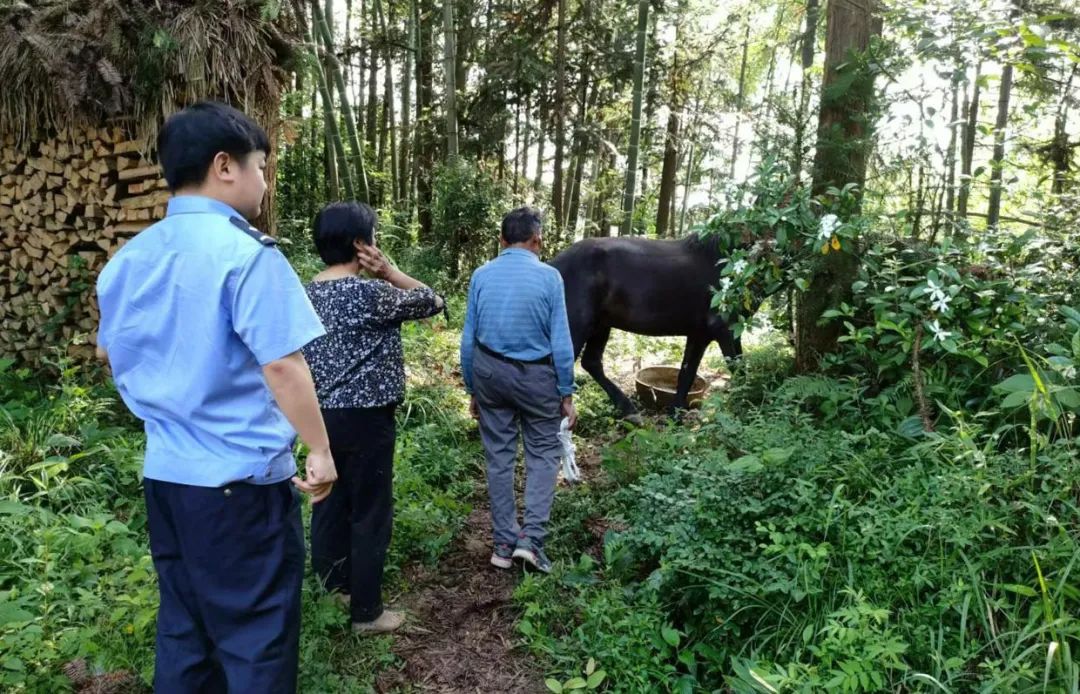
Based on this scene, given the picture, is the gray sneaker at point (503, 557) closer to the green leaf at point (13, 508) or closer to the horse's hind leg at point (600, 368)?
the green leaf at point (13, 508)

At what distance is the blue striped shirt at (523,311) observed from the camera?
338cm

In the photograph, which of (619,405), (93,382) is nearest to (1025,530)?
(619,405)

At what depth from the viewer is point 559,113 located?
397 inches

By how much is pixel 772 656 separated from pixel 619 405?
333cm

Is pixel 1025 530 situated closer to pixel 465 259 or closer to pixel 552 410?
pixel 552 410

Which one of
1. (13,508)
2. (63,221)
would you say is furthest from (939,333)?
(63,221)

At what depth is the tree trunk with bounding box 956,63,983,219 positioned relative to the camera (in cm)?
326

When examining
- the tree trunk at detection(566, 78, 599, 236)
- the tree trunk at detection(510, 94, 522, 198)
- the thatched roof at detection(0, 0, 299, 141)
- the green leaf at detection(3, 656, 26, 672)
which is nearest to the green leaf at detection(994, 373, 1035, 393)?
the green leaf at detection(3, 656, 26, 672)

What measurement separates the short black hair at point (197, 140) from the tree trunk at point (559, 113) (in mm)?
8143

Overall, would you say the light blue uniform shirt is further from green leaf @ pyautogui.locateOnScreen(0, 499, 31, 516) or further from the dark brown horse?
the dark brown horse

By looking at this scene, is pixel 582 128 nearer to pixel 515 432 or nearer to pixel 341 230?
pixel 515 432

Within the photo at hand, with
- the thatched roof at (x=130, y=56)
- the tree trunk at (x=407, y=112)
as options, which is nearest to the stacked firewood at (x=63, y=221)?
the thatched roof at (x=130, y=56)

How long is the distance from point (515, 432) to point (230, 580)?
1905 millimetres

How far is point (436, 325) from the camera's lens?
7.58 meters
